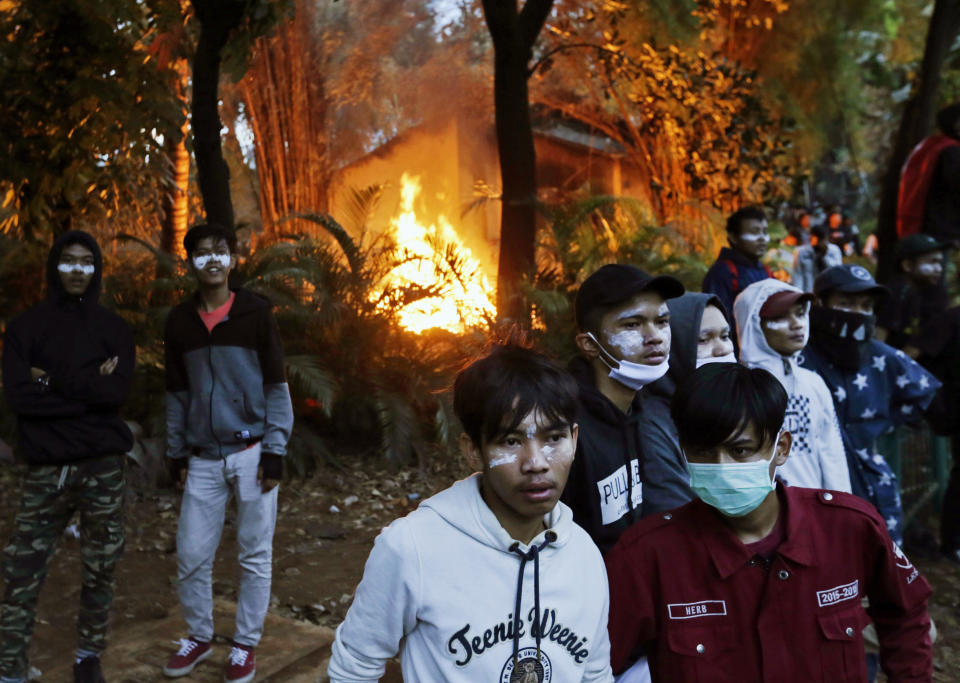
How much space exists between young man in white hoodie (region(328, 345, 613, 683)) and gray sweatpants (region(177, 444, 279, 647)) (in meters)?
2.29

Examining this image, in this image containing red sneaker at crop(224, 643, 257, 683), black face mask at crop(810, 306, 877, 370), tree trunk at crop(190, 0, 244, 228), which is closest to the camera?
red sneaker at crop(224, 643, 257, 683)

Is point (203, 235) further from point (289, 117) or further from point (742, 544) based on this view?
point (289, 117)

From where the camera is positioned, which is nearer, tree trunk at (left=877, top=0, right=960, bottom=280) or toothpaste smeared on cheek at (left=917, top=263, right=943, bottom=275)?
toothpaste smeared on cheek at (left=917, top=263, right=943, bottom=275)

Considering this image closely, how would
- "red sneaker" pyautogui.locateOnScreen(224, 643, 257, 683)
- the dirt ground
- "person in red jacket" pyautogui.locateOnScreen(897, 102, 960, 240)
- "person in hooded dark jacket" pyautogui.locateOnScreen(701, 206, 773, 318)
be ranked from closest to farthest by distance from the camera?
"red sneaker" pyautogui.locateOnScreen(224, 643, 257, 683) → the dirt ground → "person in hooded dark jacket" pyautogui.locateOnScreen(701, 206, 773, 318) → "person in red jacket" pyautogui.locateOnScreen(897, 102, 960, 240)

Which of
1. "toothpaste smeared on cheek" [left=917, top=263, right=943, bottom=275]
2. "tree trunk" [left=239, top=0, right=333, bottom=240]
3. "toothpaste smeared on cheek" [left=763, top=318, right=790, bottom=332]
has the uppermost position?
"tree trunk" [left=239, top=0, right=333, bottom=240]

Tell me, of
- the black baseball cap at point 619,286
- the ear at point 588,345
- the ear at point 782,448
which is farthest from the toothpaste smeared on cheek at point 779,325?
the ear at point 782,448

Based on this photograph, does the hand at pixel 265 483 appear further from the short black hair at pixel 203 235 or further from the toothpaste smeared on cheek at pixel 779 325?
the toothpaste smeared on cheek at pixel 779 325

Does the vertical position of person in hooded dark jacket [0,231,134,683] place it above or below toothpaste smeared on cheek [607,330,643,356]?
below

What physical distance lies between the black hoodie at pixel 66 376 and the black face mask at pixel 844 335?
10.9 ft

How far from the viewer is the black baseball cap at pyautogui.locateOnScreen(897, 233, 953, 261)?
20.3 ft

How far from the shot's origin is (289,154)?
14.2 meters

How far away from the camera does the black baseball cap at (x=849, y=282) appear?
4617 millimetres

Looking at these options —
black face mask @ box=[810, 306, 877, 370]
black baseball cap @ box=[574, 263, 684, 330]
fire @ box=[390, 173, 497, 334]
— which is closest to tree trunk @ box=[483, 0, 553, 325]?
fire @ box=[390, 173, 497, 334]

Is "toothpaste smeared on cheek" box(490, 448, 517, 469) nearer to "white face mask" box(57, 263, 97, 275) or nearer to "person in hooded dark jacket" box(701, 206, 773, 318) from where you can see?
"white face mask" box(57, 263, 97, 275)
